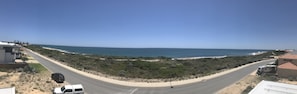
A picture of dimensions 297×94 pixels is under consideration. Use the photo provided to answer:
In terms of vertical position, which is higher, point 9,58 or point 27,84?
point 9,58

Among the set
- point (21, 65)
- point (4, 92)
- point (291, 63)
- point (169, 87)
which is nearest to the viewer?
point (4, 92)

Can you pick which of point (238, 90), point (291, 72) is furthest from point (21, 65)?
point (291, 72)

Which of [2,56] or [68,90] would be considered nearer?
[68,90]

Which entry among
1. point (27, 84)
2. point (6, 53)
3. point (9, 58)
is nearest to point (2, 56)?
point (6, 53)

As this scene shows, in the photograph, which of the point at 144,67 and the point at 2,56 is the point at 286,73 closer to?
the point at 144,67

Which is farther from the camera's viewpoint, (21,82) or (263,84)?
(21,82)

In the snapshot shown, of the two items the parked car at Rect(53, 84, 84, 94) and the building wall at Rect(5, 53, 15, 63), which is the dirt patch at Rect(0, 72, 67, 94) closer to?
the parked car at Rect(53, 84, 84, 94)

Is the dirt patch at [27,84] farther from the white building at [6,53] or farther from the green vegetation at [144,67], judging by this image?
the green vegetation at [144,67]

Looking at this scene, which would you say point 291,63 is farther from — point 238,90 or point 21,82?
point 21,82

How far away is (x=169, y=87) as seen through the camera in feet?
130

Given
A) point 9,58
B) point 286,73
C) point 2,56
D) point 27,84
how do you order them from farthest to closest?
1. point 286,73
2. point 9,58
3. point 2,56
4. point 27,84

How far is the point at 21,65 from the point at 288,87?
39.9 metres

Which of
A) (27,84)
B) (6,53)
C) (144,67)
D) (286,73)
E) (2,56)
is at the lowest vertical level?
(144,67)

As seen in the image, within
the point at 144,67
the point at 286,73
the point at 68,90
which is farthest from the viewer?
the point at 144,67
